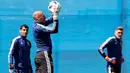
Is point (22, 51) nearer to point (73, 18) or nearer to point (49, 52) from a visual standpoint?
point (49, 52)

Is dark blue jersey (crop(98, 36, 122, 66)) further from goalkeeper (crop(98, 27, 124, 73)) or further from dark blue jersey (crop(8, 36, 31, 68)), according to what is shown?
dark blue jersey (crop(8, 36, 31, 68))

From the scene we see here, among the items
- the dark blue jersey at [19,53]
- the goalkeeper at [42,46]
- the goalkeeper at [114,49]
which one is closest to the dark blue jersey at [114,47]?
the goalkeeper at [114,49]

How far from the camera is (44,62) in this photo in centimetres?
706

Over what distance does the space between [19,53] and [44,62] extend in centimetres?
101

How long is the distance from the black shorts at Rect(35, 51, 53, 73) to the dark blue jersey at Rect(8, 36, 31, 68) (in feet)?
2.83

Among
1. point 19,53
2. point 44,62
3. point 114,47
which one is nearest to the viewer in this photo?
point 44,62

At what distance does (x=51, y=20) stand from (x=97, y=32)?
280cm

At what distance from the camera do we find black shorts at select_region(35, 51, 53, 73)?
703 cm

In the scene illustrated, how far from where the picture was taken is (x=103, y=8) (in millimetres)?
9969

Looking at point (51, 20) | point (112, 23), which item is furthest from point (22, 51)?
point (112, 23)

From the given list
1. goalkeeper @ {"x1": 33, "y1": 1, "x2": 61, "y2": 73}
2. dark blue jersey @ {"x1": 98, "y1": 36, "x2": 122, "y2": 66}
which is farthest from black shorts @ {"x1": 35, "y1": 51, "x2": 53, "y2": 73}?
dark blue jersey @ {"x1": 98, "y1": 36, "x2": 122, "y2": 66}

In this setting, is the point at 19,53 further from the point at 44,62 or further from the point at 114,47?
the point at 114,47

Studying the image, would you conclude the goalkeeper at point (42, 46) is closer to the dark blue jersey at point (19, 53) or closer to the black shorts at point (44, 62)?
the black shorts at point (44, 62)

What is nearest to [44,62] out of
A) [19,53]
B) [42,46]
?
[42,46]
